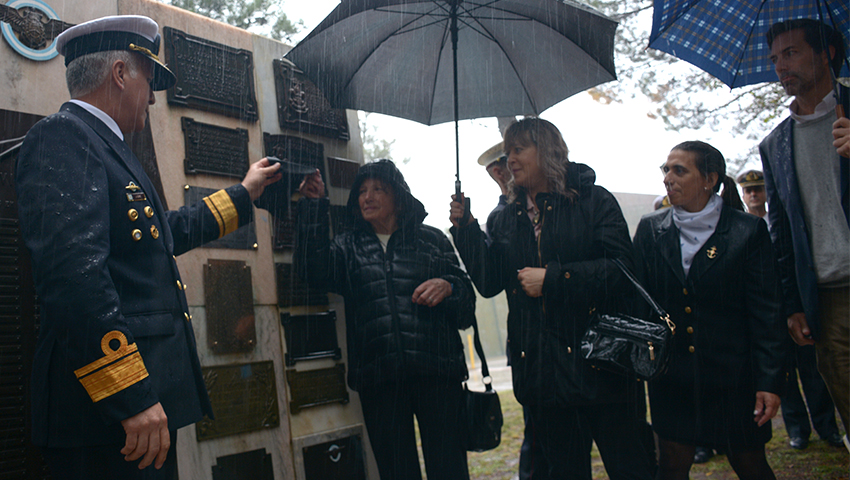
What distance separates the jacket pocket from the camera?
2.02 metres

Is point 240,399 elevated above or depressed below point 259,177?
below

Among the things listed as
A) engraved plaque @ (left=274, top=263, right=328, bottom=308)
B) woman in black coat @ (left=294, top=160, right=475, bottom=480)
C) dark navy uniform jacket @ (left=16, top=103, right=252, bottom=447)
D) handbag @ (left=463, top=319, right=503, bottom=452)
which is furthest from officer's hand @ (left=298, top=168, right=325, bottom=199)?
handbag @ (left=463, top=319, right=503, bottom=452)

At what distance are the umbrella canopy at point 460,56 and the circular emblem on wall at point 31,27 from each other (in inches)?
44.5

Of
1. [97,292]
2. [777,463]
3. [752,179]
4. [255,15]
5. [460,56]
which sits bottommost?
[777,463]

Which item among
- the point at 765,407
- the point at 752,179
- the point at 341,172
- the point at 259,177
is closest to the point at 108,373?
the point at 259,177

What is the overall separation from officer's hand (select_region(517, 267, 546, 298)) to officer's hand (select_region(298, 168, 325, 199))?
1.25 metres

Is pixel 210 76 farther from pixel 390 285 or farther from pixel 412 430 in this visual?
pixel 412 430

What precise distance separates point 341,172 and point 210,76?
3.26ft

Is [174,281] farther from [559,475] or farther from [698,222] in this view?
[698,222]

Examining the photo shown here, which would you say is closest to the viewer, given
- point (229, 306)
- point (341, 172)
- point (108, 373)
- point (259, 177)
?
point (108, 373)

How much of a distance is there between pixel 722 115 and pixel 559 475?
814cm

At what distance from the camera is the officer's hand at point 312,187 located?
3359 mm

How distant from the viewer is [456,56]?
3137mm

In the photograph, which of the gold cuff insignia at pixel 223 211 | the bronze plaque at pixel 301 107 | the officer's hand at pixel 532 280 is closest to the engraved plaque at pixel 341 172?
the bronze plaque at pixel 301 107
